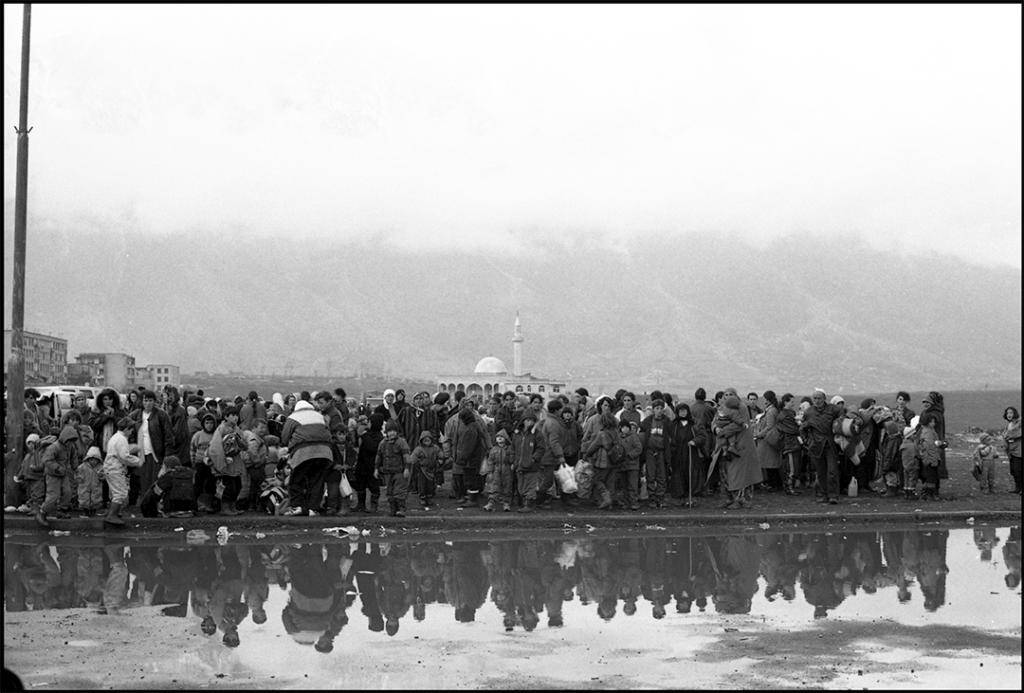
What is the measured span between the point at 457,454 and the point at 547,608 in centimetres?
695

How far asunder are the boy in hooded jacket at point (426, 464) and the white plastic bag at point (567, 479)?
71.0 inches

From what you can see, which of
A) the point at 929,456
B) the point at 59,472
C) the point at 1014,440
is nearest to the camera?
the point at 59,472

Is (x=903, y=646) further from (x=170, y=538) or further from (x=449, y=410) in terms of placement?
(x=449, y=410)

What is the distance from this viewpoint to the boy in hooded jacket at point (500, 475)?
16047mm

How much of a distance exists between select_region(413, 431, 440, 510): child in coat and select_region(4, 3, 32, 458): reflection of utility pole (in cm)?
534

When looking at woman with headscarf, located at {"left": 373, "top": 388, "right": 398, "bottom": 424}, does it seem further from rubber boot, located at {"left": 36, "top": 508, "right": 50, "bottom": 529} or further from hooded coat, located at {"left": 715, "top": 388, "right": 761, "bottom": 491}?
hooded coat, located at {"left": 715, "top": 388, "right": 761, "bottom": 491}

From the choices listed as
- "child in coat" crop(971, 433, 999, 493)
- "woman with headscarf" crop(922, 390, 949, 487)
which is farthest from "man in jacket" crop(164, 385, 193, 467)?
"child in coat" crop(971, 433, 999, 493)

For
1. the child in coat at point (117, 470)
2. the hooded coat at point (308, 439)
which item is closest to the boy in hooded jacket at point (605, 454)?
the hooded coat at point (308, 439)

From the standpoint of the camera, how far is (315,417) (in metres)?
15.0

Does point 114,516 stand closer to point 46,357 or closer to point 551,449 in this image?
point 551,449

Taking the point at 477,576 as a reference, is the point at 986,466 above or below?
above

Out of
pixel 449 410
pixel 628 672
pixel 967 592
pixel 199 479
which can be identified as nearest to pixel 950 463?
pixel 449 410

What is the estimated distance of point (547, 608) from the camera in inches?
392

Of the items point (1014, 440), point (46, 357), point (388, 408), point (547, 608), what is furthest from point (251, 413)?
point (46, 357)
